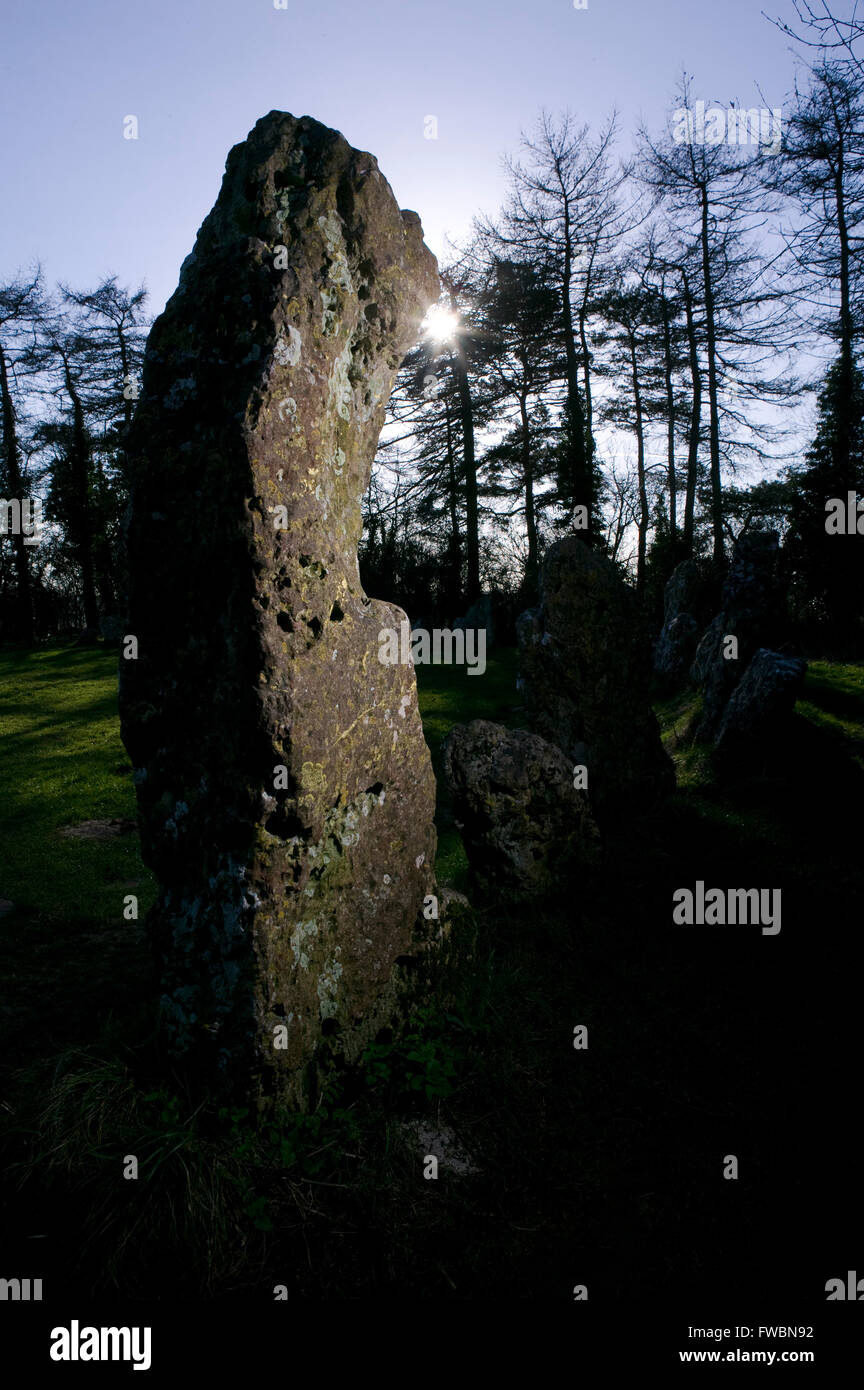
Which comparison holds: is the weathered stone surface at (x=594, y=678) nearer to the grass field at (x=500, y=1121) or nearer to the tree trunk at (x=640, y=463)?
the grass field at (x=500, y=1121)

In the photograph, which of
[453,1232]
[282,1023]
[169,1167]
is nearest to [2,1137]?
[169,1167]

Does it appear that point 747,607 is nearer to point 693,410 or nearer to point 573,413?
point 573,413

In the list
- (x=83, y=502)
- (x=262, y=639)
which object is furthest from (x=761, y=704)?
(x=83, y=502)

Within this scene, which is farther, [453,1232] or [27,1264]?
[453,1232]

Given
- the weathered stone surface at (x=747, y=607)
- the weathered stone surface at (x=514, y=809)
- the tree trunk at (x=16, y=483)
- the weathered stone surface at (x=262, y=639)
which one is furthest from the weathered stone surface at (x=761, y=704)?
the tree trunk at (x=16, y=483)

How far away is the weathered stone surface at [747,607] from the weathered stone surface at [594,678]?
7.06 ft

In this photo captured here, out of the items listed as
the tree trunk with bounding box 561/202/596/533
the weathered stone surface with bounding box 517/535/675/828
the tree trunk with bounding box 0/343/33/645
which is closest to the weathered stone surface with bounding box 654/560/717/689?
the tree trunk with bounding box 561/202/596/533

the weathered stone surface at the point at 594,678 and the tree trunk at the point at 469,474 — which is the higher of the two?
the tree trunk at the point at 469,474

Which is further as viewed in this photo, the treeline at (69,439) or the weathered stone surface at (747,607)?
the treeline at (69,439)

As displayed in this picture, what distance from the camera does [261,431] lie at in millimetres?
3936

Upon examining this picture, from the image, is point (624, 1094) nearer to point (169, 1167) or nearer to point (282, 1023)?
point (282, 1023)

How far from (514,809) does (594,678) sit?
2.96 m

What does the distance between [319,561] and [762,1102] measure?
3.61m

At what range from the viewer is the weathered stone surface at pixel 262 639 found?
3.90 metres
